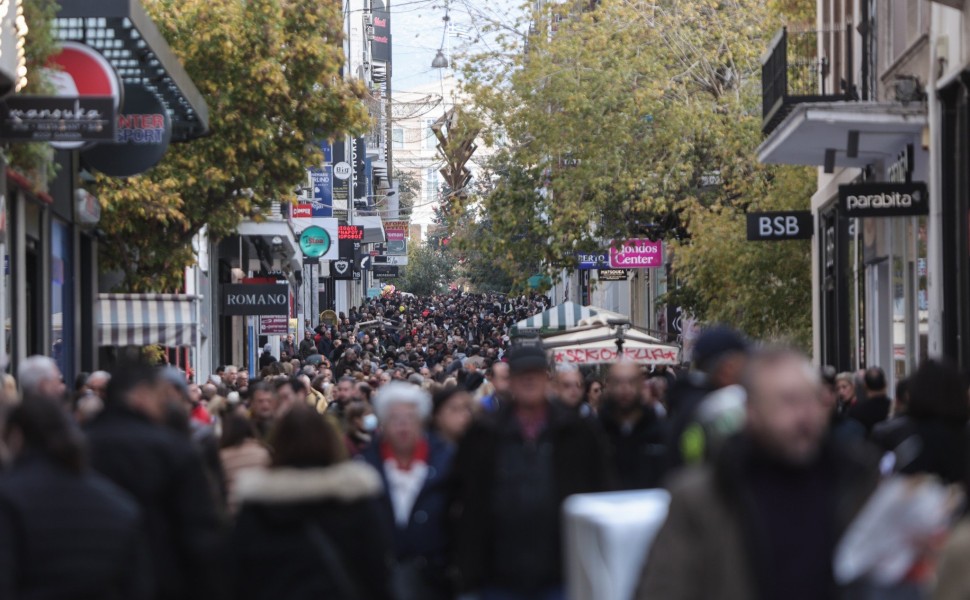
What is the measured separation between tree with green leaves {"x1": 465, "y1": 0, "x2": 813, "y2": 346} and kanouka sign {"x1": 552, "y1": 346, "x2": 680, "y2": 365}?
5242mm

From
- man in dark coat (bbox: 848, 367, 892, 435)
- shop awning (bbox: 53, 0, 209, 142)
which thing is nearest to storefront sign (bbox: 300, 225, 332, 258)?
shop awning (bbox: 53, 0, 209, 142)

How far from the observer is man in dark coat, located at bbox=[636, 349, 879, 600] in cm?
460

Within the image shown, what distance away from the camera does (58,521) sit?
6004mm

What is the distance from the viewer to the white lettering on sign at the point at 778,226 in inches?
912

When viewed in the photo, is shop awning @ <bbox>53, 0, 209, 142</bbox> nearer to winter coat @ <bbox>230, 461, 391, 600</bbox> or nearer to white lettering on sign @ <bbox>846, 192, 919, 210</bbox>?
white lettering on sign @ <bbox>846, 192, 919, 210</bbox>

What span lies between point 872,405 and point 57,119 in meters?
7.47

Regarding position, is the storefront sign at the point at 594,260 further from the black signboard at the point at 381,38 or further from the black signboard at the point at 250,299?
the black signboard at the point at 381,38

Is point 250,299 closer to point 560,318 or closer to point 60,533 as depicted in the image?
point 560,318

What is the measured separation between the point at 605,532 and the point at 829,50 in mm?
19424

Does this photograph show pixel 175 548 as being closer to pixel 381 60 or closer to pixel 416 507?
pixel 416 507

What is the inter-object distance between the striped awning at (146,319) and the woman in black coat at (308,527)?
17.1 m

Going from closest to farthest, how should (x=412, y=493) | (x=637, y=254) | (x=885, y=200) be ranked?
(x=412, y=493), (x=885, y=200), (x=637, y=254)

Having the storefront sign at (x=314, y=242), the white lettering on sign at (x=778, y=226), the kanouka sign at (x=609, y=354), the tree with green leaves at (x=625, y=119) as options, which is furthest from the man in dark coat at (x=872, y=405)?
the storefront sign at (x=314, y=242)

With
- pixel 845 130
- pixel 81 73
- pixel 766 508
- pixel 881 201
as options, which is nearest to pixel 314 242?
pixel 81 73
